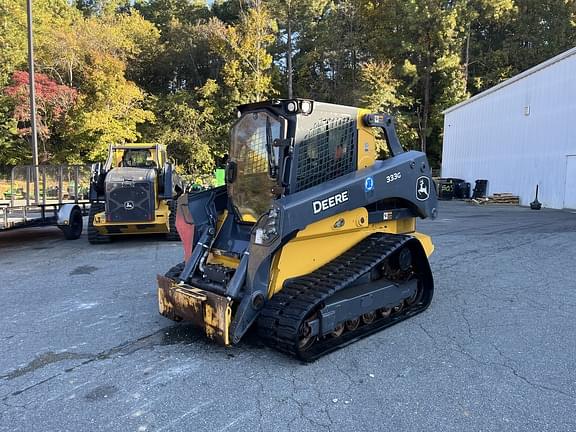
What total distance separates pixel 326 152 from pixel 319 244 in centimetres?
95

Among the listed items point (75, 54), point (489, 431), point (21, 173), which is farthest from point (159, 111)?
point (489, 431)

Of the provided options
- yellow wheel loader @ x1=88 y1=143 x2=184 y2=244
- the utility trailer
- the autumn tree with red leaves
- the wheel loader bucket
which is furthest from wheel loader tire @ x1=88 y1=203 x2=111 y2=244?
the autumn tree with red leaves

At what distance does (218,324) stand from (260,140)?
1.98m

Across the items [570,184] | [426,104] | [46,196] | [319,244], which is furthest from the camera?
[426,104]

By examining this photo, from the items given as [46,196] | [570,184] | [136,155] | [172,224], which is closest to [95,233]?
[46,196]

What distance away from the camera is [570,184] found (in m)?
17.2

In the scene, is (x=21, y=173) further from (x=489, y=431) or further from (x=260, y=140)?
(x=489, y=431)

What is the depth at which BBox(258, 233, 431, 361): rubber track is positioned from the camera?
3.95m

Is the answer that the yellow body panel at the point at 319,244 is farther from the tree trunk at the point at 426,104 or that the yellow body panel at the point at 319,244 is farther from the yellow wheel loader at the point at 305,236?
the tree trunk at the point at 426,104

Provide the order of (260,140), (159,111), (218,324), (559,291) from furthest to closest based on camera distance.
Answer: (159,111)
(559,291)
(260,140)
(218,324)

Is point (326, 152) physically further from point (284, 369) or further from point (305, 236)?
point (284, 369)

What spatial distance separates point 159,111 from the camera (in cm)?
3262

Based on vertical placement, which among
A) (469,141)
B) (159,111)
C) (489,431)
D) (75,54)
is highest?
(75,54)

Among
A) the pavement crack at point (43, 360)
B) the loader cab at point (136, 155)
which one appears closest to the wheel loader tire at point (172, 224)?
the loader cab at point (136, 155)
